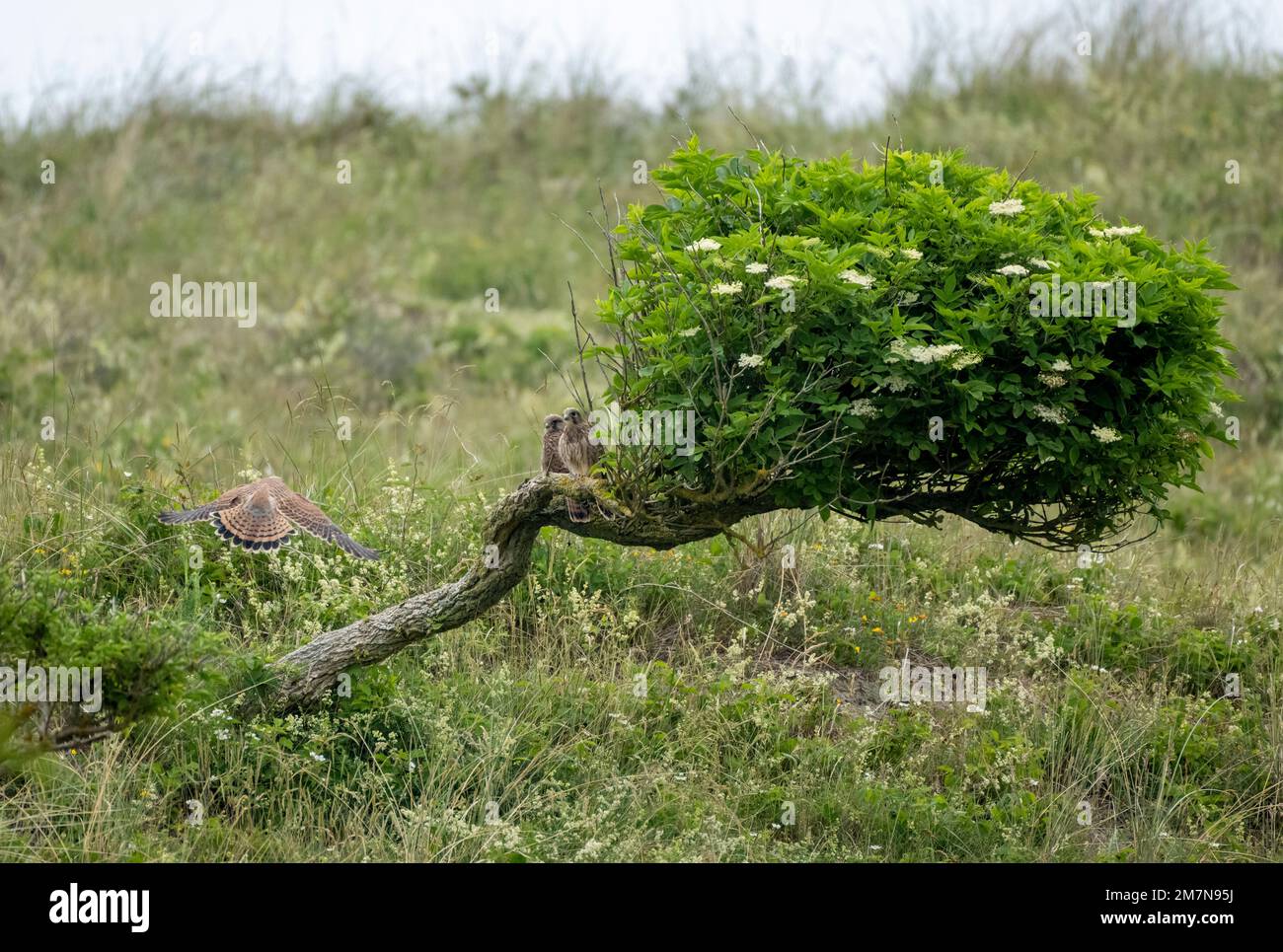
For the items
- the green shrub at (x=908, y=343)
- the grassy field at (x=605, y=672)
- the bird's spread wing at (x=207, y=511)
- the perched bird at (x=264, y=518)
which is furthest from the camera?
the grassy field at (x=605, y=672)

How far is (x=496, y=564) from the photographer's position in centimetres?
548

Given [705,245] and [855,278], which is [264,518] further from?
[855,278]

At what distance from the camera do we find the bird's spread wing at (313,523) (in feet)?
17.3

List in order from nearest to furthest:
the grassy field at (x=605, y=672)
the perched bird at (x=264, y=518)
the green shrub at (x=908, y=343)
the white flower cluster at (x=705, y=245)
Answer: the green shrub at (x=908, y=343)
the white flower cluster at (x=705, y=245)
the perched bird at (x=264, y=518)
the grassy field at (x=605, y=672)

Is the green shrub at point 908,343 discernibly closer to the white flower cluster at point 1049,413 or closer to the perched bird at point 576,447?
the white flower cluster at point 1049,413

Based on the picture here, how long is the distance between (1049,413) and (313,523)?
2.86 m

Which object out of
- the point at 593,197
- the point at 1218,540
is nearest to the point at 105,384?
the point at 593,197

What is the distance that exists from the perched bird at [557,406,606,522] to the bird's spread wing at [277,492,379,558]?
2.84 feet

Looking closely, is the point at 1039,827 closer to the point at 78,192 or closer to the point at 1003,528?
the point at 1003,528

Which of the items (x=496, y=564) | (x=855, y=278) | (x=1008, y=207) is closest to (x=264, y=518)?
(x=496, y=564)

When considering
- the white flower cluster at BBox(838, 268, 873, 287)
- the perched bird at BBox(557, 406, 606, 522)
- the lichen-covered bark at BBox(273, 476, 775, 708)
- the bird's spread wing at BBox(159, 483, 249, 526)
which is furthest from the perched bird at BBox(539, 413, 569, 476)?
the white flower cluster at BBox(838, 268, 873, 287)

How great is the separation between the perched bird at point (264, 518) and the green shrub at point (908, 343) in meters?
1.32

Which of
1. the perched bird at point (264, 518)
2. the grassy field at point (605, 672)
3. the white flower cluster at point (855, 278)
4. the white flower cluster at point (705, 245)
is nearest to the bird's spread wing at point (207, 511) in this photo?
the perched bird at point (264, 518)

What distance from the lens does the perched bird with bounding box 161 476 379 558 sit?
5.10 metres
